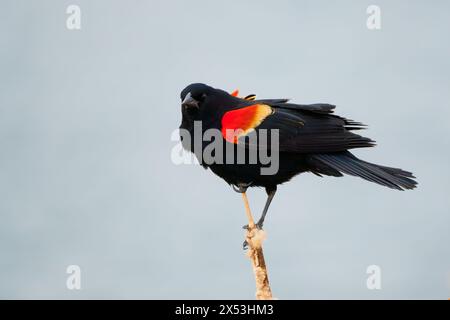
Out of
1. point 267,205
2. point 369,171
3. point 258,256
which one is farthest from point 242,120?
point 258,256

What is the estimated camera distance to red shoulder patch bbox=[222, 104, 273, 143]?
593 centimetres

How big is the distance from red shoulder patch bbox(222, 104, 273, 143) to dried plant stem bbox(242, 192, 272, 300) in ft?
1.90

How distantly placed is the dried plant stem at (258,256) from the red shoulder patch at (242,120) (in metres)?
0.58

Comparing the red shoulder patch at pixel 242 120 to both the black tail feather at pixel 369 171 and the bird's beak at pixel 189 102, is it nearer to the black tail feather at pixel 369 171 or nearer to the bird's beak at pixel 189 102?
the bird's beak at pixel 189 102

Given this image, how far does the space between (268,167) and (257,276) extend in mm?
1221

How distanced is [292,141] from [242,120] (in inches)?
20.6

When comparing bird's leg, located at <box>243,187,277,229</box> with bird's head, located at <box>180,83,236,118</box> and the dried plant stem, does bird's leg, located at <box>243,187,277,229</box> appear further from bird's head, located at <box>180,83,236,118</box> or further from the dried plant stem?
bird's head, located at <box>180,83,236,118</box>

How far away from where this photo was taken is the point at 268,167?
596 cm

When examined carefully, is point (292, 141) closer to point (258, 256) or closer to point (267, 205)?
point (267, 205)

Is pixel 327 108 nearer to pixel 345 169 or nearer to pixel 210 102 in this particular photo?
pixel 345 169

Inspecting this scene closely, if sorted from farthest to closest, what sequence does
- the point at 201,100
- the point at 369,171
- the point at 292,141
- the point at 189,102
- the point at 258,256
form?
the point at 201,100
the point at 189,102
the point at 292,141
the point at 369,171
the point at 258,256

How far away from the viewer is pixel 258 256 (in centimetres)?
531

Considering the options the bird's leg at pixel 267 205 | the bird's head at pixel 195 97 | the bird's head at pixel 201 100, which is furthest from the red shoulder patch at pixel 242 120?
the bird's leg at pixel 267 205
